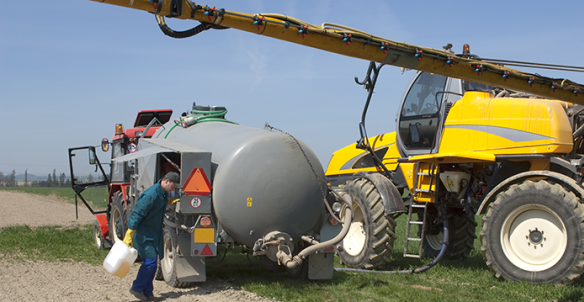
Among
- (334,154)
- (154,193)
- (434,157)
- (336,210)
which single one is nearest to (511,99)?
(434,157)

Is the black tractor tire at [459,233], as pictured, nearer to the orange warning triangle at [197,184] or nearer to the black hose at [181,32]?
the orange warning triangle at [197,184]

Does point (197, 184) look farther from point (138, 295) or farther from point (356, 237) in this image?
point (356, 237)

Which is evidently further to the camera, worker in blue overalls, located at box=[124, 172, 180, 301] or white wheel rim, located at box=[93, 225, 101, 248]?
white wheel rim, located at box=[93, 225, 101, 248]

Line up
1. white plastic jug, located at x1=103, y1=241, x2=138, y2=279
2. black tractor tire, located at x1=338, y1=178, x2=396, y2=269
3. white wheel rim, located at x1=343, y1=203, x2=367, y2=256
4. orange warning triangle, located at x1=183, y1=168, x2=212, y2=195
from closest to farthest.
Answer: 1. white plastic jug, located at x1=103, y1=241, x2=138, y2=279
2. orange warning triangle, located at x1=183, y1=168, x2=212, y2=195
3. black tractor tire, located at x1=338, y1=178, x2=396, y2=269
4. white wheel rim, located at x1=343, y1=203, x2=367, y2=256

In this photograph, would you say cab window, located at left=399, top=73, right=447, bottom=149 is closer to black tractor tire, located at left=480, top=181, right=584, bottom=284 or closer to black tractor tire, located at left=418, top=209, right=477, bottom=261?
black tractor tire, located at left=418, top=209, right=477, bottom=261

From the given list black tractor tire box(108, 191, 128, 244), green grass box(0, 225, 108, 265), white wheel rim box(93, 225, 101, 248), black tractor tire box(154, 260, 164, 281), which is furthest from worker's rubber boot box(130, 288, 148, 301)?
white wheel rim box(93, 225, 101, 248)

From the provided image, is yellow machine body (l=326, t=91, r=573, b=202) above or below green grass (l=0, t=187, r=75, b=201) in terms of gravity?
above

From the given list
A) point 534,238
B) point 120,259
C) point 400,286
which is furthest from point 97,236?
point 534,238

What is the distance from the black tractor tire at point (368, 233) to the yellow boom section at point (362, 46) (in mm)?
3275

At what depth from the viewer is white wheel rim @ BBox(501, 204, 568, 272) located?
6.90 m

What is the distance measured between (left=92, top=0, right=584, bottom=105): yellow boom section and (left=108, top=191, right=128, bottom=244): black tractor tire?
21.3 feet

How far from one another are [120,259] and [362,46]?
395 centimetres

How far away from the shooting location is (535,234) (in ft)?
23.4

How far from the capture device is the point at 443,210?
9.03 metres
